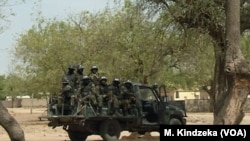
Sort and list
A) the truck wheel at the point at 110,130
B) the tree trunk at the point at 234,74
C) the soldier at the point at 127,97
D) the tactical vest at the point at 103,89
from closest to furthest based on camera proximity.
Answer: the tree trunk at the point at 234,74, the tactical vest at the point at 103,89, the truck wheel at the point at 110,130, the soldier at the point at 127,97

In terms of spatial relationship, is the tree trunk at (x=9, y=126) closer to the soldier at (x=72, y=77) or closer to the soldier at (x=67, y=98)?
the soldier at (x=67, y=98)

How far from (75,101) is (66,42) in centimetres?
2088

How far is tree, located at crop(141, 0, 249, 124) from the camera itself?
1321 cm

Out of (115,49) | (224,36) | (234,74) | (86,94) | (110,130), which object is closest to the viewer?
(234,74)

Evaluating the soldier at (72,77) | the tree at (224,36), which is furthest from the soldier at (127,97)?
the tree at (224,36)

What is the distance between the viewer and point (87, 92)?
18109 millimetres

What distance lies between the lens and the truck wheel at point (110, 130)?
1875 cm

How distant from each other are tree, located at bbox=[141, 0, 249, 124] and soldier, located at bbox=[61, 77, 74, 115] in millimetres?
3843

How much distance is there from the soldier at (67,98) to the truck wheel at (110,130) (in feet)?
4.20

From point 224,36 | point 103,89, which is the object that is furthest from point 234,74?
point 103,89

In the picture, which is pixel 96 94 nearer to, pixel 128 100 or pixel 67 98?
pixel 67 98

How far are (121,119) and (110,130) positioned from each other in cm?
56

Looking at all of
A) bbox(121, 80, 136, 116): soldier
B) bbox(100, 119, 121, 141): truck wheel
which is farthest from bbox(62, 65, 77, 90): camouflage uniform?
bbox(121, 80, 136, 116): soldier

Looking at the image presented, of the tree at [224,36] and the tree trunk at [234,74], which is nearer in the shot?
the tree trunk at [234,74]
